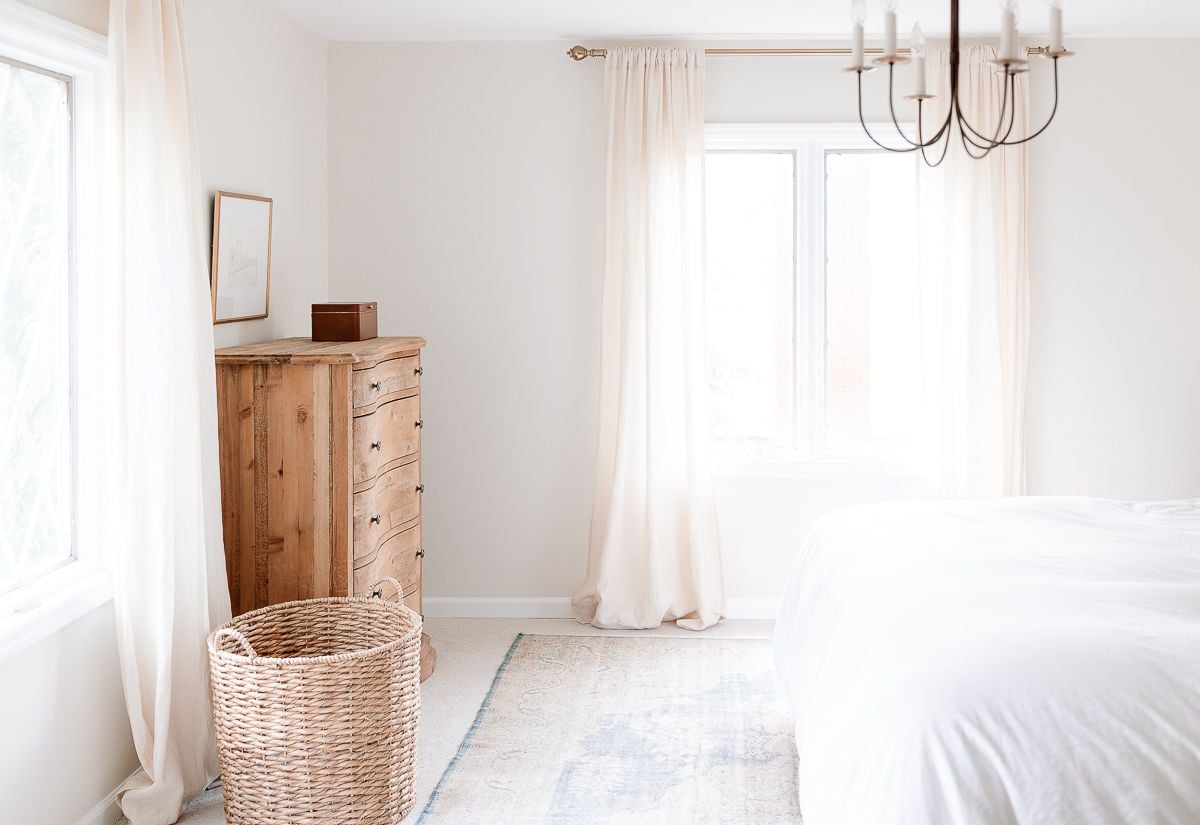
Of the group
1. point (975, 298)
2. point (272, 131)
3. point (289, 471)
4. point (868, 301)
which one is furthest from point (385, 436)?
point (975, 298)

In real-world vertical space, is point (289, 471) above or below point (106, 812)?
above

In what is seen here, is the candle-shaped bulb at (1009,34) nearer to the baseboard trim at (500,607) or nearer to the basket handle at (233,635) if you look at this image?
the basket handle at (233,635)

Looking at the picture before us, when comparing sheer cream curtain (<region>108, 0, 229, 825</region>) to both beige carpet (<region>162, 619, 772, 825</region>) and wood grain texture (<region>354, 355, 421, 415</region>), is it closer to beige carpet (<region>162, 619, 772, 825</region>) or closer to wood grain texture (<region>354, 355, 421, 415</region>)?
beige carpet (<region>162, 619, 772, 825</region>)

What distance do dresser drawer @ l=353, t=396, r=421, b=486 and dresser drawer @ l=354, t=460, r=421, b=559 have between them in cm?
5

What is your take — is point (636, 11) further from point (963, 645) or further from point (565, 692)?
point (963, 645)

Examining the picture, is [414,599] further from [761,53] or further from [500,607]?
[761,53]

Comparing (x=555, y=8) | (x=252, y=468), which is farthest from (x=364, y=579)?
(x=555, y=8)

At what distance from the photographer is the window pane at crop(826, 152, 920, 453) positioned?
4688 millimetres

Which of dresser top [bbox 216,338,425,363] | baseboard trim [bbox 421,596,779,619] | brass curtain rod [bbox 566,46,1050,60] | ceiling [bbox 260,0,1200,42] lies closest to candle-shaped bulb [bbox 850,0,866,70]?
ceiling [bbox 260,0,1200,42]

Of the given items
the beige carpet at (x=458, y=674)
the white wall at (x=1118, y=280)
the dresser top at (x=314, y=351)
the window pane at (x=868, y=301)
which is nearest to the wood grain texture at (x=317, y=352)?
the dresser top at (x=314, y=351)

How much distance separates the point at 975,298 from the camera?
452 centimetres

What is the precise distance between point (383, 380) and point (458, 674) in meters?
1.18

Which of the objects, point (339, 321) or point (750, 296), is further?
point (750, 296)

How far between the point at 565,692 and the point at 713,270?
1988 millimetres
